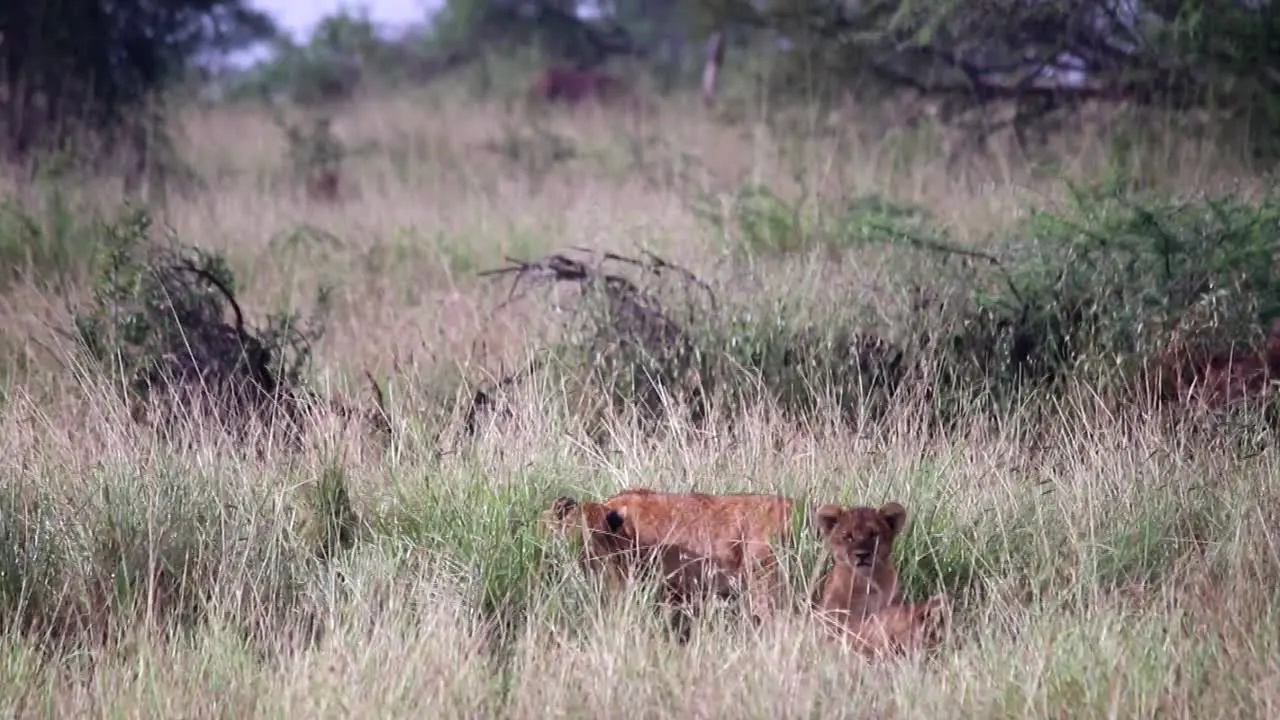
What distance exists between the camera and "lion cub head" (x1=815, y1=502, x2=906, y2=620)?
432cm

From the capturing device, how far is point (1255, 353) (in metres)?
6.07

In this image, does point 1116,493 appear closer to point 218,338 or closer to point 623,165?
point 218,338

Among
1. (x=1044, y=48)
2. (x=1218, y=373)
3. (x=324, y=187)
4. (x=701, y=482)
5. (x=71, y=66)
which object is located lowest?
(x=324, y=187)

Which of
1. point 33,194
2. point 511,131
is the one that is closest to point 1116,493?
point 33,194

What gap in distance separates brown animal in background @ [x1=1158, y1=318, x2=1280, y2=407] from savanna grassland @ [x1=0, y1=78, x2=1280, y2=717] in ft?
0.41

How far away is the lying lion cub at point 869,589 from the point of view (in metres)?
4.20

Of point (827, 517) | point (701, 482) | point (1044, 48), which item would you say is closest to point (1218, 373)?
point (701, 482)

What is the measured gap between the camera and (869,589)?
4340 mm

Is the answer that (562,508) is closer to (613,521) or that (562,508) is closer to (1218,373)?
(613,521)

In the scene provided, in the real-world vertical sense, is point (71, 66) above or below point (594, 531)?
above

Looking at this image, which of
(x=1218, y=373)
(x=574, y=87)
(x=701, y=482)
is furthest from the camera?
(x=574, y=87)

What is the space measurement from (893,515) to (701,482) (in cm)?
91

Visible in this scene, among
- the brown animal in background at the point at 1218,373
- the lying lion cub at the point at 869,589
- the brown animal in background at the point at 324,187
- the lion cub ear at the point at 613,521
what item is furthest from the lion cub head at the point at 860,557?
the brown animal in background at the point at 324,187

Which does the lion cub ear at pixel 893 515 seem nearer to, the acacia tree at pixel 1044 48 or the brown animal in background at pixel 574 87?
the acacia tree at pixel 1044 48
